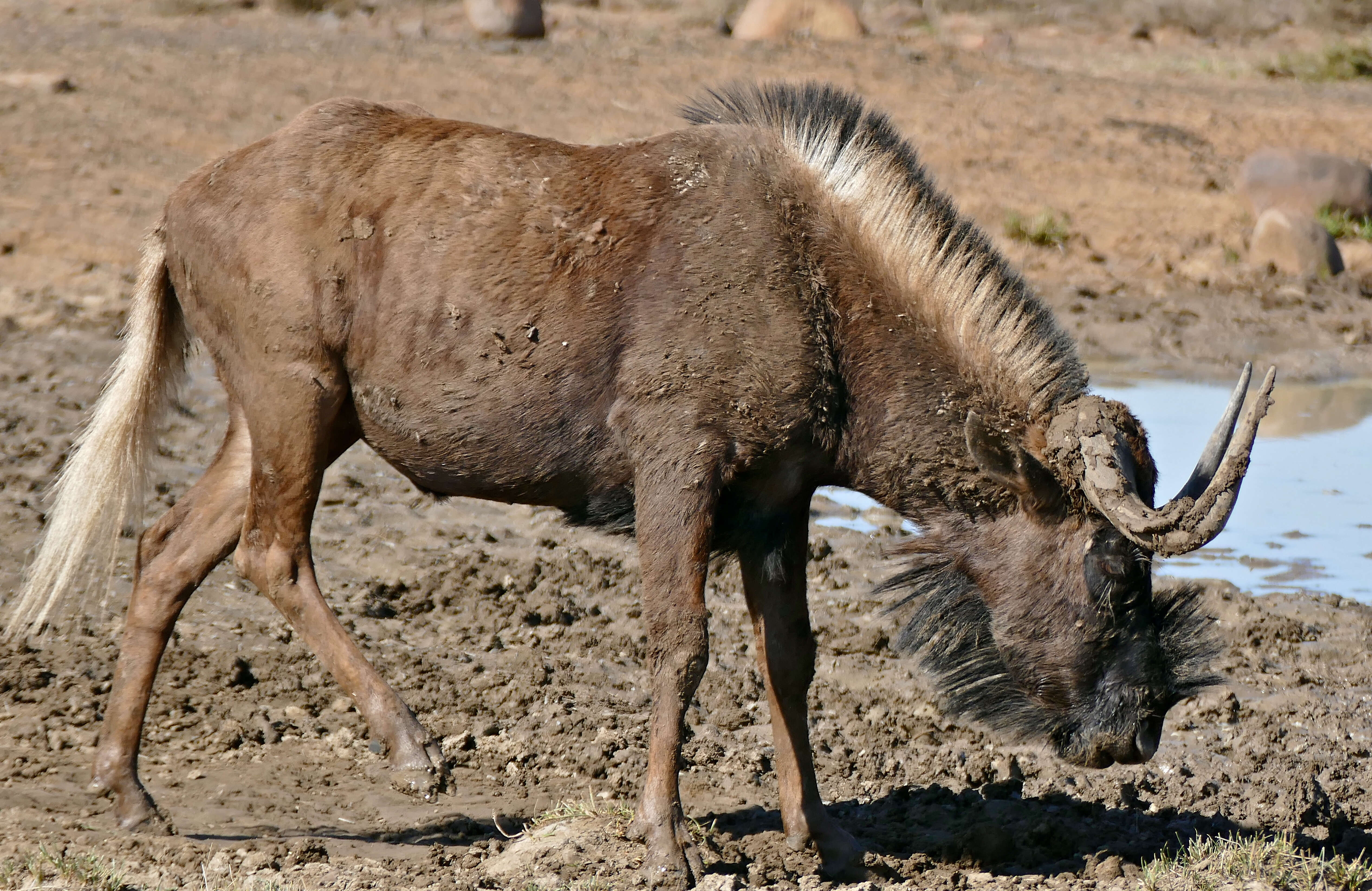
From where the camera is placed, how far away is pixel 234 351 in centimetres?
496

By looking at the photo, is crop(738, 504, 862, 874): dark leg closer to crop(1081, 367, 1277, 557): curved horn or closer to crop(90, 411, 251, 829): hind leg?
crop(1081, 367, 1277, 557): curved horn

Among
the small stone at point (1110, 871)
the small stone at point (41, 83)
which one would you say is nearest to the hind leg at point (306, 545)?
the small stone at point (1110, 871)

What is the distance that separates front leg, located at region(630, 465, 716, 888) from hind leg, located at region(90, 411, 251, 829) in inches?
61.9

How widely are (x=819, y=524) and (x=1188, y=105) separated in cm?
1241

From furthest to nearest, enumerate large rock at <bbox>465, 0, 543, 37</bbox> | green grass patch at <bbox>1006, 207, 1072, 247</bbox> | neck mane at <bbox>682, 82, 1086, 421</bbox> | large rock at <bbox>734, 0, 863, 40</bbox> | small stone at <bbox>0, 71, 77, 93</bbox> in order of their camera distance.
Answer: large rock at <bbox>734, 0, 863, 40</bbox> < large rock at <bbox>465, 0, 543, 37</bbox> < small stone at <bbox>0, 71, 77, 93</bbox> < green grass patch at <bbox>1006, 207, 1072, 247</bbox> < neck mane at <bbox>682, 82, 1086, 421</bbox>

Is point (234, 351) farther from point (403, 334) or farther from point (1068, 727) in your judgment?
point (1068, 727)

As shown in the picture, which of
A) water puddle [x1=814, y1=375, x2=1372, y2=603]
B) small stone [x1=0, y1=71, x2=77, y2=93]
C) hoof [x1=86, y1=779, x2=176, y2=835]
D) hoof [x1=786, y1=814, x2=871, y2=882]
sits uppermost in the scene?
water puddle [x1=814, y1=375, x2=1372, y2=603]

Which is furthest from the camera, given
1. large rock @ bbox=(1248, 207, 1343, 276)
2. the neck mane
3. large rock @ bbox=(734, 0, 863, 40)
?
large rock @ bbox=(734, 0, 863, 40)

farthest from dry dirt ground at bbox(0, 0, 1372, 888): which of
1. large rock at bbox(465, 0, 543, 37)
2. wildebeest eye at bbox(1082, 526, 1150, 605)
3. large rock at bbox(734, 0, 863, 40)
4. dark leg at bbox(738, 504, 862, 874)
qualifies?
large rock at bbox(734, 0, 863, 40)

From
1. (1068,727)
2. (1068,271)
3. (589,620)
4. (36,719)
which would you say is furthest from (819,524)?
(1068,271)

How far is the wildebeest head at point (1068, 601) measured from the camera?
14.3ft

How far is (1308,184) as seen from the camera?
14656 millimetres

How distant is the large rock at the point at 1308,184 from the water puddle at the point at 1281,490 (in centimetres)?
389

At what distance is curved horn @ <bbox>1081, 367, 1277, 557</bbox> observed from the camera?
4.01 meters
